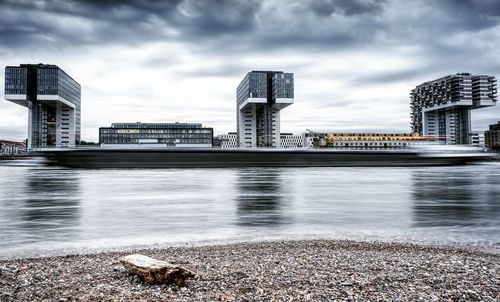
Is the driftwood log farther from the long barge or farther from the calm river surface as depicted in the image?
the long barge

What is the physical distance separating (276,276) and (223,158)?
2173 inches

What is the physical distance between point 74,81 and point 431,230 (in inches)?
8199

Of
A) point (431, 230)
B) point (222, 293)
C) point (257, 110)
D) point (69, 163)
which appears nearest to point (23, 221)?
point (222, 293)

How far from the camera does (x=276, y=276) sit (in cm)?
505

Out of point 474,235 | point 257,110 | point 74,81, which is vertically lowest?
point 474,235

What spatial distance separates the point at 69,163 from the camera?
56.3 meters

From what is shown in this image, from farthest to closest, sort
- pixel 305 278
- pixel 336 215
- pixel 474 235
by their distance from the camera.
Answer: pixel 336 215 → pixel 474 235 → pixel 305 278

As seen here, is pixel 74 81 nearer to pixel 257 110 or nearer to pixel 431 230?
pixel 257 110

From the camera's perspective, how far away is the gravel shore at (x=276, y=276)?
4.36m

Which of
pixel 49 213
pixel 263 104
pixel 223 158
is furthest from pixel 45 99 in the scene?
pixel 49 213

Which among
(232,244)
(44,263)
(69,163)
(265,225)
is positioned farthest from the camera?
(69,163)

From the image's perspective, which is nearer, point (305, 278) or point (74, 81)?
point (305, 278)

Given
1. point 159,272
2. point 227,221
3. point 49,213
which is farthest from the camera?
point 49,213

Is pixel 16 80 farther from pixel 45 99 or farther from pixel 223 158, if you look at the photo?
pixel 223 158
